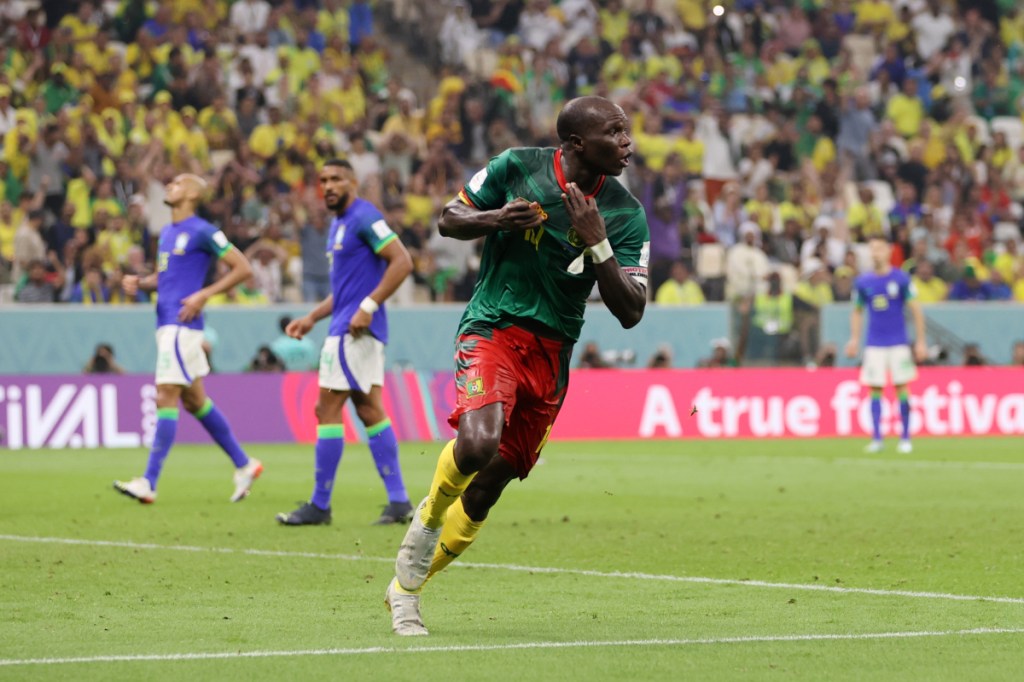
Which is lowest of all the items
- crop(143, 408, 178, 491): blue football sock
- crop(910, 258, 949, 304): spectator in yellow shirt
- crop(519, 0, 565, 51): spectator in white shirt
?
crop(910, 258, 949, 304): spectator in yellow shirt

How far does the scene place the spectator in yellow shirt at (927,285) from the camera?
26422mm

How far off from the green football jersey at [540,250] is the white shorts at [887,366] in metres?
14.5

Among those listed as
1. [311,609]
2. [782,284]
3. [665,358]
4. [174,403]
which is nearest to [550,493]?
[174,403]

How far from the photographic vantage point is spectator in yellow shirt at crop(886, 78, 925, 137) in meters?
31.1

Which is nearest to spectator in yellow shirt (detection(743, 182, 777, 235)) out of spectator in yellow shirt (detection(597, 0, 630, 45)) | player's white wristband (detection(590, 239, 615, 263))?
spectator in yellow shirt (detection(597, 0, 630, 45))

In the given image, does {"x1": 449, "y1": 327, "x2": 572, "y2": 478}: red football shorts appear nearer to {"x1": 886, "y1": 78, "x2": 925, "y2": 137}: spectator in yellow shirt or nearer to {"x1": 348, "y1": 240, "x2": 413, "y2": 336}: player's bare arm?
{"x1": 348, "y1": 240, "x2": 413, "y2": 336}: player's bare arm

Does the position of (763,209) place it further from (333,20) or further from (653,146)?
(333,20)

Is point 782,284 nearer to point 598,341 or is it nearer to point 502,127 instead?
point 598,341

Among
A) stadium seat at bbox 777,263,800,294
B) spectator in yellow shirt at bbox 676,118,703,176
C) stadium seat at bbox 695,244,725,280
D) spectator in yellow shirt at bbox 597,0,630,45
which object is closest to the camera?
stadium seat at bbox 777,263,800,294

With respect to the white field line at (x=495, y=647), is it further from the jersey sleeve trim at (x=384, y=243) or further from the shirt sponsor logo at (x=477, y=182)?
the jersey sleeve trim at (x=384, y=243)

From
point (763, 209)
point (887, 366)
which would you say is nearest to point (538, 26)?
point (763, 209)

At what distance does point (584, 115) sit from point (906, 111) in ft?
83.3

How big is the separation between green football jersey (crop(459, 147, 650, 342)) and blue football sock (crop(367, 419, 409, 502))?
4.88 m

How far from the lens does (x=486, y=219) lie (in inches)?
259
